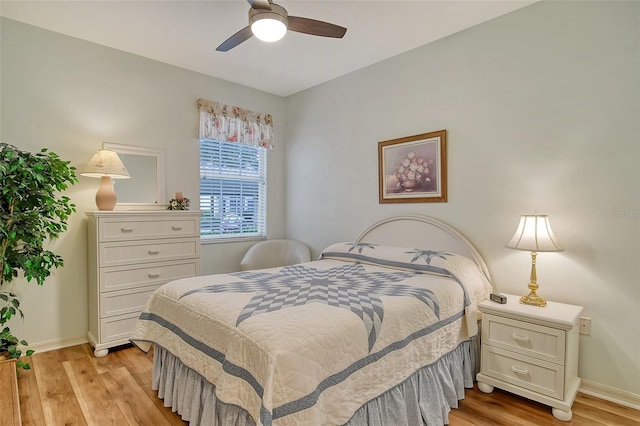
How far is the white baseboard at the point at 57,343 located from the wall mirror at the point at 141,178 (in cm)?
122

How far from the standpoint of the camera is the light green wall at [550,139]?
2.02m

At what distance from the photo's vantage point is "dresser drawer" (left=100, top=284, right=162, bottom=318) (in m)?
2.64

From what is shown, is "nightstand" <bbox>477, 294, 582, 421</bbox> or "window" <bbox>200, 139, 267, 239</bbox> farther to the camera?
"window" <bbox>200, 139, 267, 239</bbox>

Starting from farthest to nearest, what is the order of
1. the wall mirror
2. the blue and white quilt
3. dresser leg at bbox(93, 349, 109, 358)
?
the wall mirror
dresser leg at bbox(93, 349, 109, 358)
the blue and white quilt

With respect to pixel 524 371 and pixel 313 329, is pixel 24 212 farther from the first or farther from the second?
pixel 524 371

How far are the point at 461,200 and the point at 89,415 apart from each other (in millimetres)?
2897

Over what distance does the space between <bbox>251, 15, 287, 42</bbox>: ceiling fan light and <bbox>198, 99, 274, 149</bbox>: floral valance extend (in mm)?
1794

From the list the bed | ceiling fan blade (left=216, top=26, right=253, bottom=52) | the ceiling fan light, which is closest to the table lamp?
the bed

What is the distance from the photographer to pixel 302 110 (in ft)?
13.5

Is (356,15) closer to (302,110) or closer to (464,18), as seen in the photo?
(464,18)

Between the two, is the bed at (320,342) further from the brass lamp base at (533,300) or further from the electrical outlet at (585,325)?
the electrical outlet at (585,325)

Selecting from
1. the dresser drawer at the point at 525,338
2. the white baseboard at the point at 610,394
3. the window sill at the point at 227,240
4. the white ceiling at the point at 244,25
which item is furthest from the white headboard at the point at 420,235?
the white ceiling at the point at 244,25

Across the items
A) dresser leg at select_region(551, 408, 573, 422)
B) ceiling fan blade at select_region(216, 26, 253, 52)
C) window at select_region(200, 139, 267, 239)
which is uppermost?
ceiling fan blade at select_region(216, 26, 253, 52)

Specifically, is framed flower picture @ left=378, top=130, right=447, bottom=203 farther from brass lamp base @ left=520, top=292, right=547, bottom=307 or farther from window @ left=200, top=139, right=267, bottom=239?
window @ left=200, top=139, right=267, bottom=239
